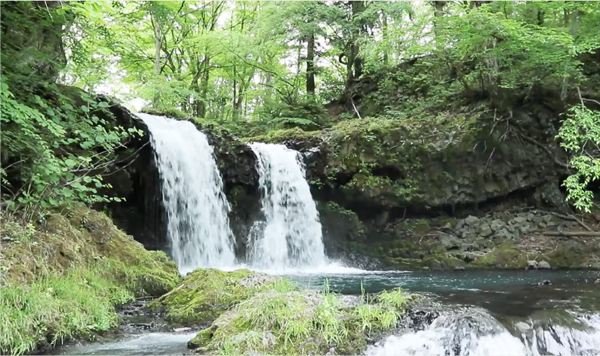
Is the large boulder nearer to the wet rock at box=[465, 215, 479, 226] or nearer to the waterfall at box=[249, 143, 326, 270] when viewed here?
the wet rock at box=[465, 215, 479, 226]

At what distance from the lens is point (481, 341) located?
458 cm

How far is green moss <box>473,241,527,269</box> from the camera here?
41.6 feet

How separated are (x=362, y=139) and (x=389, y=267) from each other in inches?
155

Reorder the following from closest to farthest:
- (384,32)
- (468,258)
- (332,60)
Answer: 1. (468,258)
2. (384,32)
3. (332,60)

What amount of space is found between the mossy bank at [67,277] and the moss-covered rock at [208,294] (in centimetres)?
53

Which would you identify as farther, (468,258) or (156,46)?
(156,46)

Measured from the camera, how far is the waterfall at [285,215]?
13.0m

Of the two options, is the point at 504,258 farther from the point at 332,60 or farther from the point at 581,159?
the point at 332,60

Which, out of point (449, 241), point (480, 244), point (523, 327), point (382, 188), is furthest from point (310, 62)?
point (523, 327)

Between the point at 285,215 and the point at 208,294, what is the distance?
25.2ft

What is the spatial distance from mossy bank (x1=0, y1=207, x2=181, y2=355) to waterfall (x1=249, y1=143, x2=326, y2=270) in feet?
18.9

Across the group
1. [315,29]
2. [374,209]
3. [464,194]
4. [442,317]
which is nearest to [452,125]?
[464,194]

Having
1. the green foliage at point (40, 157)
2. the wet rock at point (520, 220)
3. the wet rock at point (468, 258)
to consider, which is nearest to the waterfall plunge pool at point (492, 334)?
the green foliage at point (40, 157)

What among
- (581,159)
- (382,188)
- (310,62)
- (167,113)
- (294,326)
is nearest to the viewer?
(294,326)
